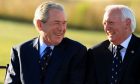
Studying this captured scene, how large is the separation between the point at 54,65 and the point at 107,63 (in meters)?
0.47

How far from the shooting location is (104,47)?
599 centimetres

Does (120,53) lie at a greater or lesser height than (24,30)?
greater

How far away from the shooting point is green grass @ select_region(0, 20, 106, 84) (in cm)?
2005

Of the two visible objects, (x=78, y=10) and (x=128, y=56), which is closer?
(x=128, y=56)

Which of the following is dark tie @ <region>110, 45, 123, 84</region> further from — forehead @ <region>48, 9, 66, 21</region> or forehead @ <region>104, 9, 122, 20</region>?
forehead @ <region>48, 9, 66, 21</region>

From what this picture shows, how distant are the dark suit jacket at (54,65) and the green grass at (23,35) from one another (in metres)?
11.9

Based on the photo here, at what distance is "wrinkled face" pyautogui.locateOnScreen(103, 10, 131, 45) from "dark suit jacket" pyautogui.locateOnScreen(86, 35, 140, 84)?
0.17 metres

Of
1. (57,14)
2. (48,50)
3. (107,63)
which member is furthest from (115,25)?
(48,50)

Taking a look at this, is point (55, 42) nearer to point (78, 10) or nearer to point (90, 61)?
point (90, 61)

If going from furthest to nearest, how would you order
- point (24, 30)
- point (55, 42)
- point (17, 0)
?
point (17, 0) → point (24, 30) → point (55, 42)

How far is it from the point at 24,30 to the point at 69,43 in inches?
724

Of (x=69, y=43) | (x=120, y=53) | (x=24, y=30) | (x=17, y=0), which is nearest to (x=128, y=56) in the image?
(x=120, y=53)

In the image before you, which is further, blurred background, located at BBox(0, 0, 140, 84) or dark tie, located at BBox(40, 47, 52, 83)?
blurred background, located at BBox(0, 0, 140, 84)

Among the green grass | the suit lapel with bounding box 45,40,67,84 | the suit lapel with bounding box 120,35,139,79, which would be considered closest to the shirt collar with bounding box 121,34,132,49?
the suit lapel with bounding box 120,35,139,79
